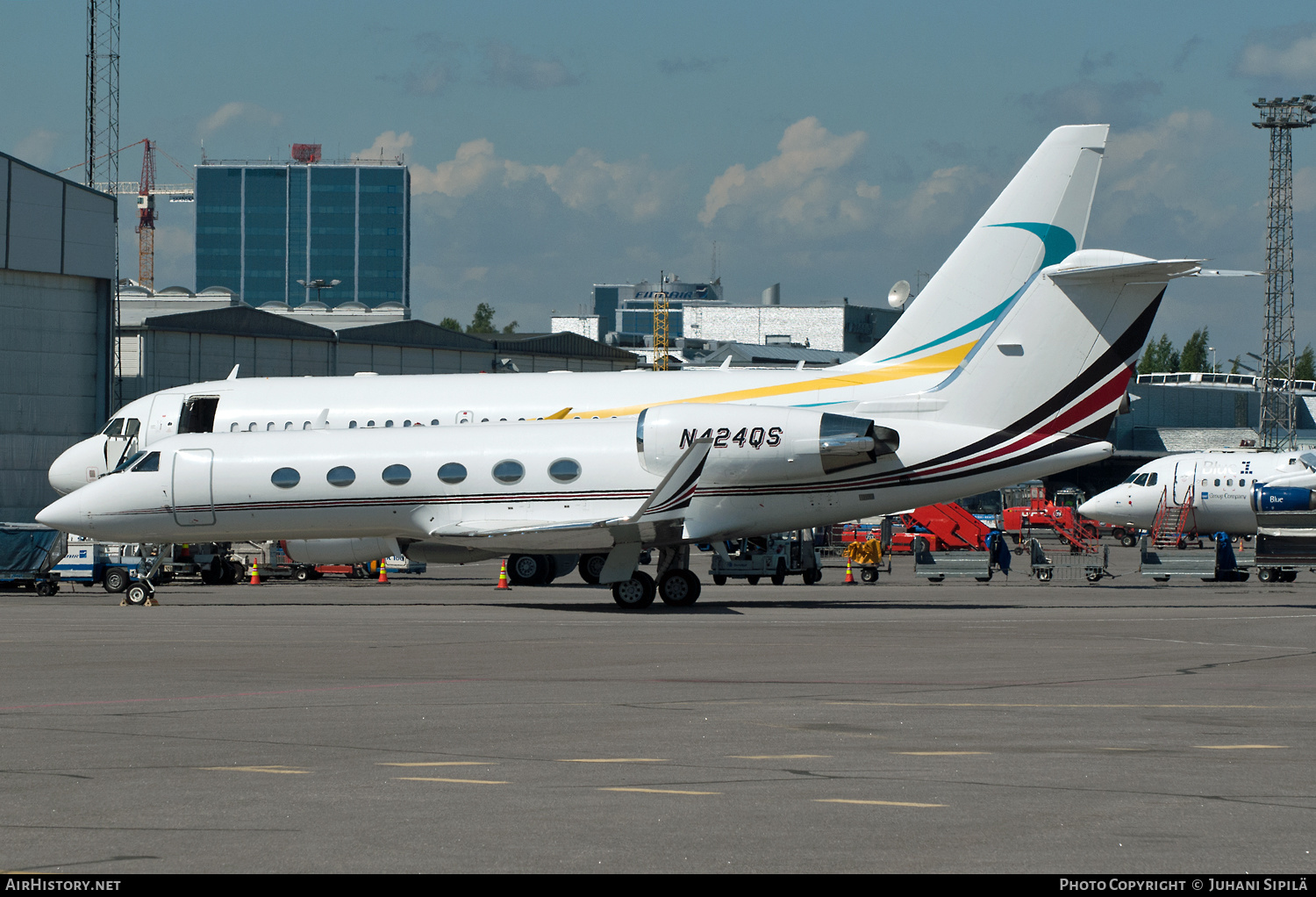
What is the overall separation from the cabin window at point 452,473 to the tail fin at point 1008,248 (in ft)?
32.6

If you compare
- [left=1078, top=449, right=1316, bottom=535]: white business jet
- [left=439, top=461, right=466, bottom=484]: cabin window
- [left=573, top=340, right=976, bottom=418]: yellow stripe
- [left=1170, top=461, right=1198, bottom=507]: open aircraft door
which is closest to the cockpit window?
[left=439, top=461, right=466, bottom=484]: cabin window

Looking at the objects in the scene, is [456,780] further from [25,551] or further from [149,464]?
[25,551]

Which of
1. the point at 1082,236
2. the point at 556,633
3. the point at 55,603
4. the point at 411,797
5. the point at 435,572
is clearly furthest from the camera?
the point at 435,572

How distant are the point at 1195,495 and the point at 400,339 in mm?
39567

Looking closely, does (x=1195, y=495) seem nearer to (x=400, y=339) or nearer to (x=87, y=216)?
(x=400, y=339)

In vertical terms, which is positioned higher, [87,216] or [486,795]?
[87,216]

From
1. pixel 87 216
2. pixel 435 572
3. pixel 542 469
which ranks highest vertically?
pixel 87 216

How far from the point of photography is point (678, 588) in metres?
28.3

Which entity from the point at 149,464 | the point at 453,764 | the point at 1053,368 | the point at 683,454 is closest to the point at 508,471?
the point at 683,454

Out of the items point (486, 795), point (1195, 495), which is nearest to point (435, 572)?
point (1195, 495)

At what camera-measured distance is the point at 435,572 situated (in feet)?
162

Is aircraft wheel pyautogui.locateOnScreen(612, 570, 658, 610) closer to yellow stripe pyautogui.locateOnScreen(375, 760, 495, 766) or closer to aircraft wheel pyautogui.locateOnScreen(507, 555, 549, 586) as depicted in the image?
aircraft wheel pyautogui.locateOnScreen(507, 555, 549, 586)

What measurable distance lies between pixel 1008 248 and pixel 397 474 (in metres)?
14.7

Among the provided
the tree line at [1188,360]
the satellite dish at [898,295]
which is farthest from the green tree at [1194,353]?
the satellite dish at [898,295]
